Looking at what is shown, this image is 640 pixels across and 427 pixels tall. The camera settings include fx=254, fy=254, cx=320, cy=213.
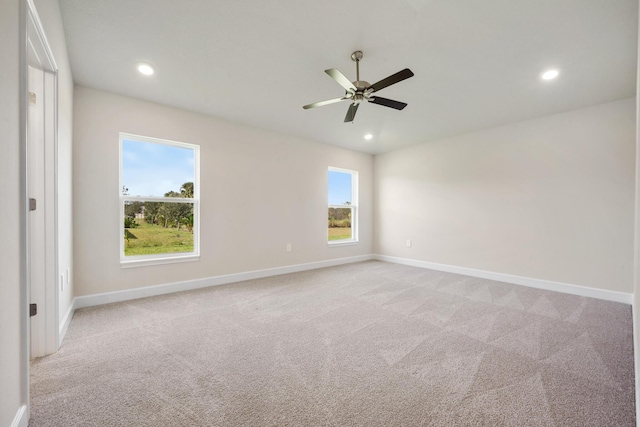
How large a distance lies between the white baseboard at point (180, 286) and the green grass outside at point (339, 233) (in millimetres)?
610

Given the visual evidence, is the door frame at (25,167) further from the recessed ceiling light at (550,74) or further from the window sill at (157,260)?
the recessed ceiling light at (550,74)

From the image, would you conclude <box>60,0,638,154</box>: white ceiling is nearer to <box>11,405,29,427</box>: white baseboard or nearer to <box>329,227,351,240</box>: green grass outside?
<box>11,405,29,427</box>: white baseboard

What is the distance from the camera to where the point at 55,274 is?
1917 mm

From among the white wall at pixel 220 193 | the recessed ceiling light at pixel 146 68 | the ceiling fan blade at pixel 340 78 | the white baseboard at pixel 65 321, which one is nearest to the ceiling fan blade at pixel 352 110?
the ceiling fan blade at pixel 340 78

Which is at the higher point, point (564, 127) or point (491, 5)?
point (491, 5)

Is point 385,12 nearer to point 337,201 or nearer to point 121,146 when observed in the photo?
point 121,146

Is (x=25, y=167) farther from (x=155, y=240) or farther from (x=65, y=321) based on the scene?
(x=155, y=240)

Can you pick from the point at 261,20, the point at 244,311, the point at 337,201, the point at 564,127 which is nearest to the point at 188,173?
the point at 244,311

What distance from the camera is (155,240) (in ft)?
11.3

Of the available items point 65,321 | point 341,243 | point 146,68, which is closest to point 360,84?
point 146,68

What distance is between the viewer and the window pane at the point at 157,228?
3262 mm

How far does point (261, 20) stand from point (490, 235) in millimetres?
4441

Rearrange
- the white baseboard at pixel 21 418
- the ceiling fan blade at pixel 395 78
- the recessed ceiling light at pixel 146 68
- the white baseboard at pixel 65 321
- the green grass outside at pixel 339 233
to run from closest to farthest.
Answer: the white baseboard at pixel 21 418, the ceiling fan blade at pixel 395 78, the white baseboard at pixel 65 321, the recessed ceiling light at pixel 146 68, the green grass outside at pixel 339 233

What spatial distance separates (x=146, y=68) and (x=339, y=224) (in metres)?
4.10
